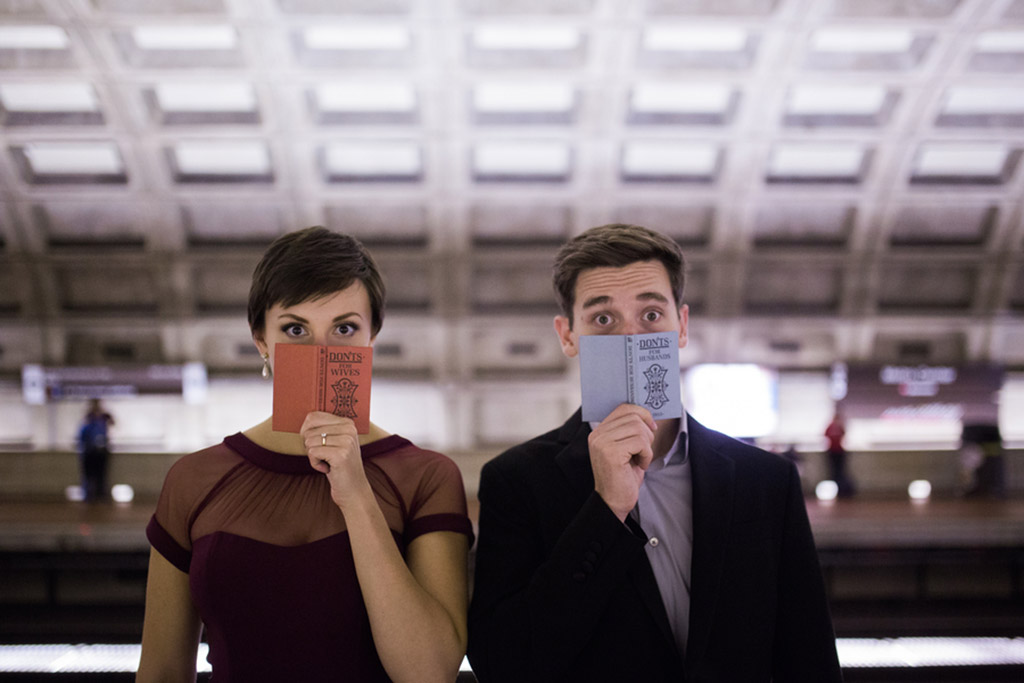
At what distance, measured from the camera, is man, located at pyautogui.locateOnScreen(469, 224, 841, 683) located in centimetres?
168

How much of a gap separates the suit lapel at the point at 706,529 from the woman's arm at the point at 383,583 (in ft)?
2.12

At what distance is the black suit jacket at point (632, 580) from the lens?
1.67 m

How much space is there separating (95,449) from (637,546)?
12723 mm

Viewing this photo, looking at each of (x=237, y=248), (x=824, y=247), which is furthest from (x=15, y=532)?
(x=824, y=247)

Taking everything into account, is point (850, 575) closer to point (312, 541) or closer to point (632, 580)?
point (632, 580)

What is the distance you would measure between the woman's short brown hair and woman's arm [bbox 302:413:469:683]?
0.38 meters

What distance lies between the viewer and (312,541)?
1755mm

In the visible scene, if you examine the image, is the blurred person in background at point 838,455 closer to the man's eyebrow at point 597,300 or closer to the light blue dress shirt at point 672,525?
the light blue dress shirt at point 672,525

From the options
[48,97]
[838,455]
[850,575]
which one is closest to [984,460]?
[838,455]

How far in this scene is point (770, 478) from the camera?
6.36 ft

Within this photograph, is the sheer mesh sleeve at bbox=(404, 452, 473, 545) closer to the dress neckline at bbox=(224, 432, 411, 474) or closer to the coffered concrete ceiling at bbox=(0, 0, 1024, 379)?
the dress neckline at bbox=(224, 432, 411, 474)

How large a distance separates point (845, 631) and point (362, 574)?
628cm

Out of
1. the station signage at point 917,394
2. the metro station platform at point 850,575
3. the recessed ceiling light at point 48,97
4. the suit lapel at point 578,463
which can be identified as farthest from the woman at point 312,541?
the station signage at point 917,394

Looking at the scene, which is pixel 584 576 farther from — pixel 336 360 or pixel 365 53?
pixel 365 53
